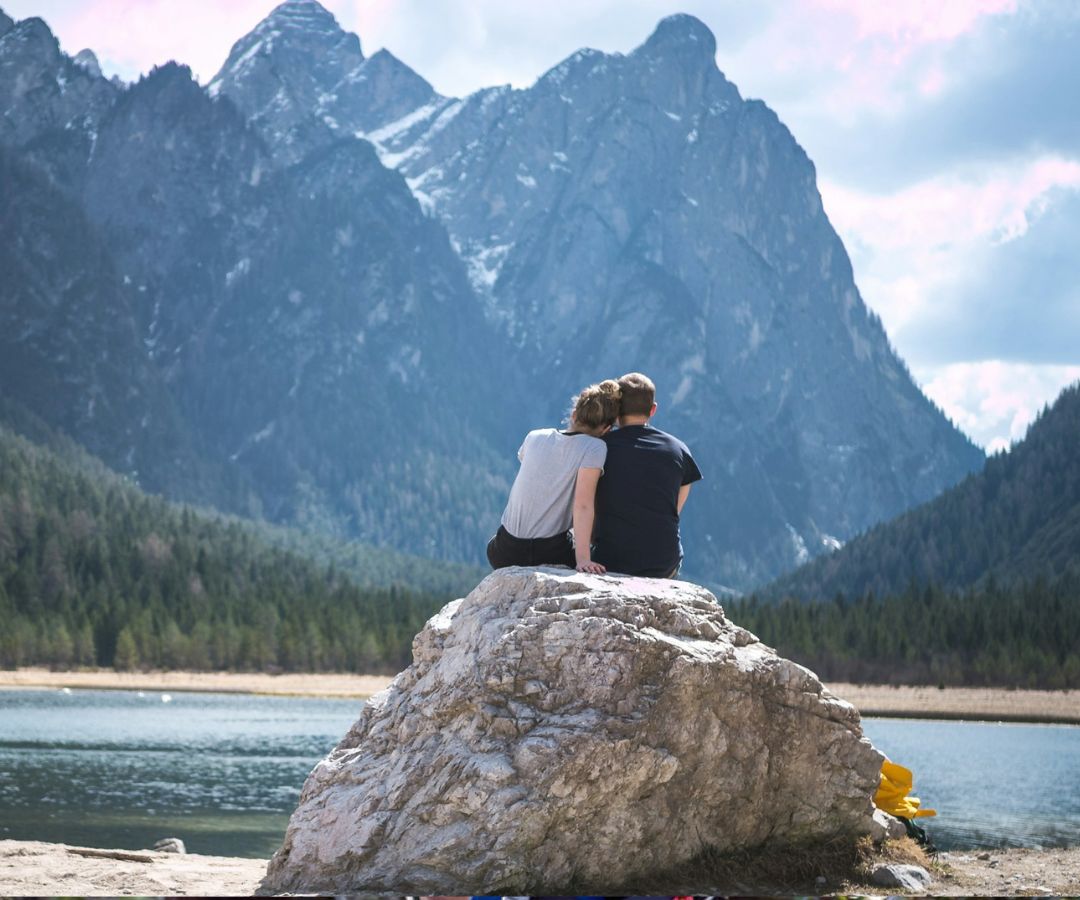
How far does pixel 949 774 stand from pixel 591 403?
3806cm

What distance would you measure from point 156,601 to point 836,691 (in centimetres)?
6662

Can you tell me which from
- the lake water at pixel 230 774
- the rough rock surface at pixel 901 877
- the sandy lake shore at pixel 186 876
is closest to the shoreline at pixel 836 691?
the lake water at pixel 230 774

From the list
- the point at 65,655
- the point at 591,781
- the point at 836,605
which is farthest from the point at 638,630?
the point at 836,605

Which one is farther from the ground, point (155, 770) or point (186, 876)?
point (155, 770)

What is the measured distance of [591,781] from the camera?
452 inches

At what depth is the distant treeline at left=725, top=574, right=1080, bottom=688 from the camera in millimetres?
112125

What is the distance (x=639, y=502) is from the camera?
13.4 metres

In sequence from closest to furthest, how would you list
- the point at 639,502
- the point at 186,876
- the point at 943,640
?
the point at 639,502 < the point at 186,876 < the point at 943,640

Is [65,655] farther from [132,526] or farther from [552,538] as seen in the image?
[552,538]

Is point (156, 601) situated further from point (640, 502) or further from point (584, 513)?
point (584, 513)

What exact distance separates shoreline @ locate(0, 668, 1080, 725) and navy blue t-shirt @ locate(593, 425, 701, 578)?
3278 inches

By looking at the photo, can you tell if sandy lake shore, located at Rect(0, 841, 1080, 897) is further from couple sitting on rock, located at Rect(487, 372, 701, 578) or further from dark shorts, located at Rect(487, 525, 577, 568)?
dark shorts, located at Rect(487, 525, 577, 568)

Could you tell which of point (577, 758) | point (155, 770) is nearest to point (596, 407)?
point (577, 758)

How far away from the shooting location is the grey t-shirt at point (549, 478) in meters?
13.2
